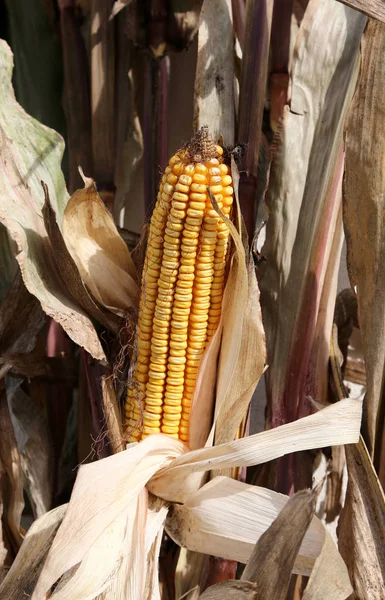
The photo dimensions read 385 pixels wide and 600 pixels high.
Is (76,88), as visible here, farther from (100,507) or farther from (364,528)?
(364,528)

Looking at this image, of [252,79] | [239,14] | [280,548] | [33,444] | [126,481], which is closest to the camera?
[280,548]

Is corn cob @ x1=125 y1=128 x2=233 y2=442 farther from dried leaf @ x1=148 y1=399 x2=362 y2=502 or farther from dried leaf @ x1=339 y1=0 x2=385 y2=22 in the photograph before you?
dried leaf @ x1=339 y1=0 x2=385 y2=22

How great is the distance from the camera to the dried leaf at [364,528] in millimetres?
830

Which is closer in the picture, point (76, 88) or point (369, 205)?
point (369, 205)

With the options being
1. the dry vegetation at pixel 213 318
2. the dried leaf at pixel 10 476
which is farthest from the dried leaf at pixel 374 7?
the dried leaf at pixel 10 476

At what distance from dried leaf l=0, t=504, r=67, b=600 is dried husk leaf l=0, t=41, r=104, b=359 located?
0.23m

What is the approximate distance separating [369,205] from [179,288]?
0.28 m

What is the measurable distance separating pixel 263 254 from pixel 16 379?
48 centimetres

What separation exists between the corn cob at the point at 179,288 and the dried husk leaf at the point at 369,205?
0.63 ft

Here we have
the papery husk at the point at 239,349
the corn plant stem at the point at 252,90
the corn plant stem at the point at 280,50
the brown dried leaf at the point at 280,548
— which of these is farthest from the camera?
the corn plant stem at the point at 280,50

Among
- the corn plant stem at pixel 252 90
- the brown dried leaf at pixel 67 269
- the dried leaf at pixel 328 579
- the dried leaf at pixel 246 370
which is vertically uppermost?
the corn plant stem at pixel 252 90

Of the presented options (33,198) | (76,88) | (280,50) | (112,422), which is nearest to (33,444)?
(112,422)

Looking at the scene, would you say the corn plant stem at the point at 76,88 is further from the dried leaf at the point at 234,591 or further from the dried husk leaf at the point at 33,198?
the dried leaf at the point at 234,591

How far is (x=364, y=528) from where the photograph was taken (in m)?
0.85
